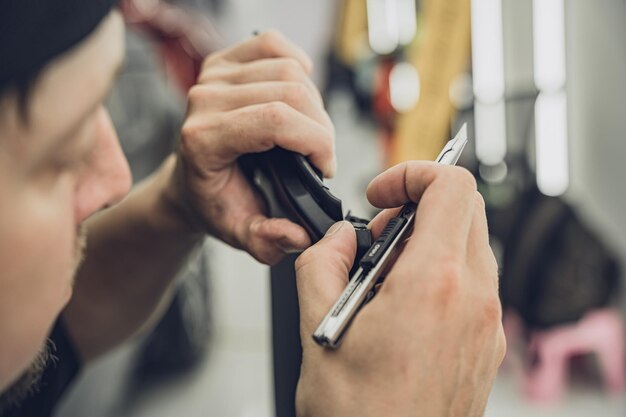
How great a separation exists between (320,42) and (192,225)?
1948mm

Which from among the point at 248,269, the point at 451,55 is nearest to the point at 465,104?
the point at 451,55

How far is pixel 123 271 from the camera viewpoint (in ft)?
2.17

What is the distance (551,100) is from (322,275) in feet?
4.09

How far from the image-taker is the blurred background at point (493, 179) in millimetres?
1106

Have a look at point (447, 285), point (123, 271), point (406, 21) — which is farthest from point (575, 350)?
point (406, 21)

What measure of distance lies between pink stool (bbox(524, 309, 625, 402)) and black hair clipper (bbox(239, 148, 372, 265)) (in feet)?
2.46

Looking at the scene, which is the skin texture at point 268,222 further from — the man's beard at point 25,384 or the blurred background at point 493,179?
the blurred background at point 493,179

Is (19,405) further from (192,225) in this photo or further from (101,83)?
(101,83)

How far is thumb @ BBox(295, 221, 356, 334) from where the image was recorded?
14.4 inches

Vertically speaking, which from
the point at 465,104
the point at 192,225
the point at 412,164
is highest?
the point at 412,164

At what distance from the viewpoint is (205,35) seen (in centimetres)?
178

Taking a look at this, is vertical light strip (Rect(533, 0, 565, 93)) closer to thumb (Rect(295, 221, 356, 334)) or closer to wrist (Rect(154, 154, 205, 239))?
wrist (Rect(154, 154, 205, 239))

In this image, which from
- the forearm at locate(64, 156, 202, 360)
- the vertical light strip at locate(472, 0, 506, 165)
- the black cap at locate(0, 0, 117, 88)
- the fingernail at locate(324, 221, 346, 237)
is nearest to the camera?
the black cap at locate(0, 0, 117, 88)

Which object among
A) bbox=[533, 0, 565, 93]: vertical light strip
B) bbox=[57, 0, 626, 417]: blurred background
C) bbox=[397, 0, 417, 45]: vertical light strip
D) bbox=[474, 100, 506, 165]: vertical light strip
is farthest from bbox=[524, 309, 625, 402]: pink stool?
bbox=[397, 0, 417, 45]: vertical light strip
